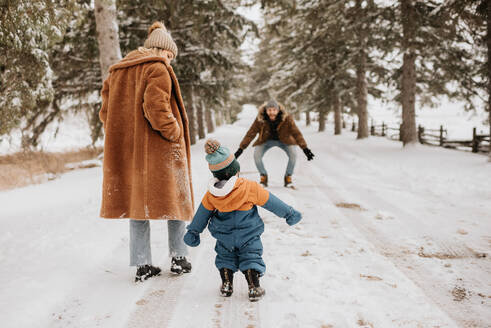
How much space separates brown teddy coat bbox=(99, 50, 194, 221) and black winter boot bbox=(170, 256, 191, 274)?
0.50 meters

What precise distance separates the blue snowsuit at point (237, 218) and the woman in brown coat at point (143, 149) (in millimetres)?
422

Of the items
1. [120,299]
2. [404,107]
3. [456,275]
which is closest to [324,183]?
[456,275]

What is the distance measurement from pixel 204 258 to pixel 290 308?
1336 millimetres

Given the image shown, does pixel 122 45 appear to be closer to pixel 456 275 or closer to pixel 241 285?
pixel 241 285

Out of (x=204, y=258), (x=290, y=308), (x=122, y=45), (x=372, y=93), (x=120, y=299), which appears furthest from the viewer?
(x=372, y=93)

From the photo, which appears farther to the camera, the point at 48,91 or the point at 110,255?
the point at 48,91

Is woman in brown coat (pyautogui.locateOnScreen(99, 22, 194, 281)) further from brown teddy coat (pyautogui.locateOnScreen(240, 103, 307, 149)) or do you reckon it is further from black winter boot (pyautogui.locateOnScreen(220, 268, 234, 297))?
brown teddy coat (pyautogui.locateOnScreen(240, 103, 307, 149))

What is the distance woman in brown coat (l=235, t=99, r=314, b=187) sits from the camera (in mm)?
6891

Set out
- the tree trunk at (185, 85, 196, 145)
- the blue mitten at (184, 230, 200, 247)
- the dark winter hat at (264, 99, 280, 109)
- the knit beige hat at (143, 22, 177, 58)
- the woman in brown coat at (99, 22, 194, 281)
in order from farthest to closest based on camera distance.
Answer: the tree trunk at (185, 85, 196, 145)
the dark winter hat at (264, 99, 280, 109)
the knit beige hat at (143, 22, 177, 58)
the woman in brown coat at (99, 22, 194, 281)
the blue mitten at (184, 230, 200, 247)

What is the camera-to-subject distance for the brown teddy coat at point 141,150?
294 centimetres

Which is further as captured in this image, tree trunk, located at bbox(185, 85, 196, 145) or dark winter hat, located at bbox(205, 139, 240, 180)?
tree trunk, located at bbox(185, 85, 196, 145)

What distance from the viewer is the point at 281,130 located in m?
7.14

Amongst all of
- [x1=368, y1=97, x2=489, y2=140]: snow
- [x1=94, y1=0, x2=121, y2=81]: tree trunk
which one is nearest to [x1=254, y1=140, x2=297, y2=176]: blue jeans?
[x1=94, y1=0, x2=121, y2=81]: tree trunk

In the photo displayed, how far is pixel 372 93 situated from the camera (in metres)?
22.3
